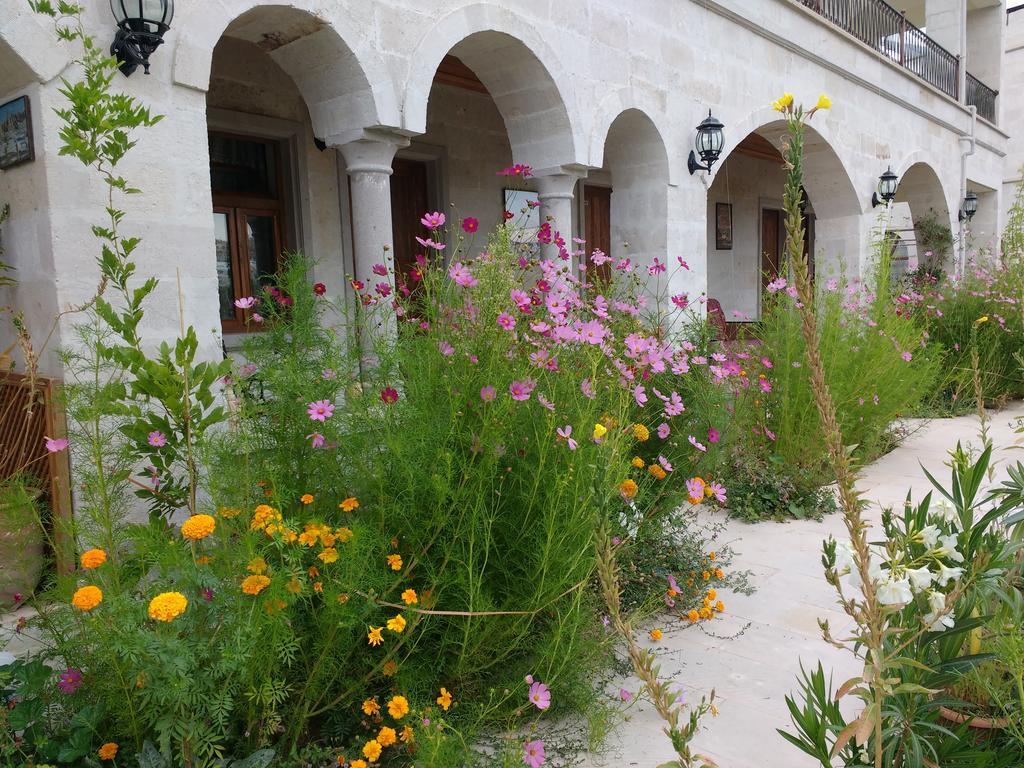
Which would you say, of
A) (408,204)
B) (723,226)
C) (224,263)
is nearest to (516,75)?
(408,204)

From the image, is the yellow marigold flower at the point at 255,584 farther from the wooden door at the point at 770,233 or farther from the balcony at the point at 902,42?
the wooden door at the point at 770,233

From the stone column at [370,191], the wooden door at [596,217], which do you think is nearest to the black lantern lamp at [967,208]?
the wooden door at [596,217]

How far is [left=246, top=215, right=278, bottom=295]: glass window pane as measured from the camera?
19.0ft

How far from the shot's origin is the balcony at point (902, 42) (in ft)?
28.2

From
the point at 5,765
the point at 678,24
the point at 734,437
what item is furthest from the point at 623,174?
the point at 5,765

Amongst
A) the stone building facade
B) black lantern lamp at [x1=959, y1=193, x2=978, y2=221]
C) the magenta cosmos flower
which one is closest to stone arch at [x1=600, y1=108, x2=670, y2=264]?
the stone building facade

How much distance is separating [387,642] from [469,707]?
290 mm

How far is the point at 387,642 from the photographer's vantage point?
1.82 m

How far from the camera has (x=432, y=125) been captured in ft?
22.0

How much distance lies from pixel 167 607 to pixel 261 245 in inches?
197

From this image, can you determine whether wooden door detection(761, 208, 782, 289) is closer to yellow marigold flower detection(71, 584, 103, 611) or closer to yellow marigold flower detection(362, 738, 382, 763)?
yellow marigold flower detection(362, 738, 382, 763)

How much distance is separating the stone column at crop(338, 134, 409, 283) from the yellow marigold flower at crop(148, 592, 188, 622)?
2885 mm

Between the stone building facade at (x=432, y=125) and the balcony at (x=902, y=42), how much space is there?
0.17 ft

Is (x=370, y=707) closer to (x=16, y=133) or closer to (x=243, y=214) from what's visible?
(x=16, y=133)
